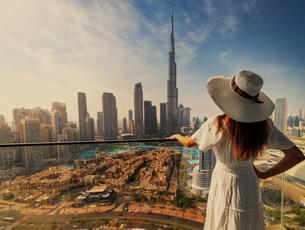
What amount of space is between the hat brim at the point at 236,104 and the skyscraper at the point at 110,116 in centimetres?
177

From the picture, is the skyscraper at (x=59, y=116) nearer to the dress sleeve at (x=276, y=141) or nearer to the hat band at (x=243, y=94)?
the hat band at (x=243, y=94)

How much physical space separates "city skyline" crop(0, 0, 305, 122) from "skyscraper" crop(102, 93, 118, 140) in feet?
0.59

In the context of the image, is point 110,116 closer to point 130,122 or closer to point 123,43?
point 130,122

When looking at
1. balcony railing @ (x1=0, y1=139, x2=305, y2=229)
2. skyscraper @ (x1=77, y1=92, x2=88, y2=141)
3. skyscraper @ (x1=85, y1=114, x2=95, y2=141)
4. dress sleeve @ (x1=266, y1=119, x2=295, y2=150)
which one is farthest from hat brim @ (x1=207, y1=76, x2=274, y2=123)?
skyscraper @ (x1=85, y1=114, x2=95, y2=141)

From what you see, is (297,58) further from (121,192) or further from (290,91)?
(121,192)

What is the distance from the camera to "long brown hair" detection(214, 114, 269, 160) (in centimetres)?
81

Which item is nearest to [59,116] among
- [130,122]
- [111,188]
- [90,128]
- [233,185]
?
[90,128]

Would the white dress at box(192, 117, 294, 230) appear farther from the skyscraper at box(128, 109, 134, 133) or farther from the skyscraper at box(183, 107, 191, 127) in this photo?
the skyscraper at box(128, 109, 134, 133)

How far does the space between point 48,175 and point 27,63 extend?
375cm

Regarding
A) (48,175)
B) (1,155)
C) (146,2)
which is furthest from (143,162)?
(146,2)

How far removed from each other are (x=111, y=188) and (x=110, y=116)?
1.68 metres

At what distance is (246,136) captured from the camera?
0.80 m

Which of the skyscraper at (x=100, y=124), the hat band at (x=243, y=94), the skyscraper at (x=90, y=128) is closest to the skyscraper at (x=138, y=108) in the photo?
the skyscraper at (x=100, y=124)

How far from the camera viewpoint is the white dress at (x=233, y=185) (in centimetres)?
88
